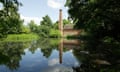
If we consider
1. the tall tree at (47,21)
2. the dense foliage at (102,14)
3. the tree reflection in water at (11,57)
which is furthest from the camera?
the tall tree at (47,21)

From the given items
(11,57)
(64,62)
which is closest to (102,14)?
(64,62)

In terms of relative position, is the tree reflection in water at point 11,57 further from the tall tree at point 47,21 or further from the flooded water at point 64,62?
the tall tree at point 47,21

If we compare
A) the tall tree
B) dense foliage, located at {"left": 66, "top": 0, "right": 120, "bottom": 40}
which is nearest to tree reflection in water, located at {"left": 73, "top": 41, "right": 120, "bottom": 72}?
dense foliage, located at {"left": 66, "top": 0, "right": 120, "bottom": 40}

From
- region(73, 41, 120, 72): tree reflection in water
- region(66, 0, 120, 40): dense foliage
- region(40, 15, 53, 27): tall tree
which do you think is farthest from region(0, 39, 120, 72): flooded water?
region(40, 15, 53, 27): tall tree

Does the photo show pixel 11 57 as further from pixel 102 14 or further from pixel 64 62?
pixel 102 14

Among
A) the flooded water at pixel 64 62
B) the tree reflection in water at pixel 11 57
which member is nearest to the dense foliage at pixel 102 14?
the flooded water at pixel 64 62

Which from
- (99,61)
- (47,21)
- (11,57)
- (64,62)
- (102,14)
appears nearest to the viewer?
(99,61)

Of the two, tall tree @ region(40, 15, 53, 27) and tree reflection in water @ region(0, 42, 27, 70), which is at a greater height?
tall tree @ region(40, 15, 53, 27)

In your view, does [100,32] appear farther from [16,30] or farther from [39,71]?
[16,30]

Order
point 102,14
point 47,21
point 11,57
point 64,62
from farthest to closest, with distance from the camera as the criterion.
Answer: point 47,21
point 102,14
point 11,57
point 64,62

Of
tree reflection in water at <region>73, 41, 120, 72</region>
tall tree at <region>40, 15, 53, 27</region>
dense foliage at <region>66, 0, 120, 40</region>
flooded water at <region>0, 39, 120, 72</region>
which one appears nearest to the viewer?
tree reflection in water at <region>73, 41, 120, 72</region>

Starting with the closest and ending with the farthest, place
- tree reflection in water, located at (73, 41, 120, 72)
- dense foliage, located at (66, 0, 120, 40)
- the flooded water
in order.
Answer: tree reflection in water, located at (73, 41, 120, 72), the flooded water, dense foliage, located at (66, 0, 120, 40)

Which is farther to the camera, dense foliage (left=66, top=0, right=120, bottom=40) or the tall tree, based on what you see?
the tall tree

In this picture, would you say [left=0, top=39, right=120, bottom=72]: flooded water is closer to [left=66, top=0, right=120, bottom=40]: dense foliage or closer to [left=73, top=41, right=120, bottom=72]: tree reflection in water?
[left=73, top=41, right=120, bottom=72]: tree reflection in water
